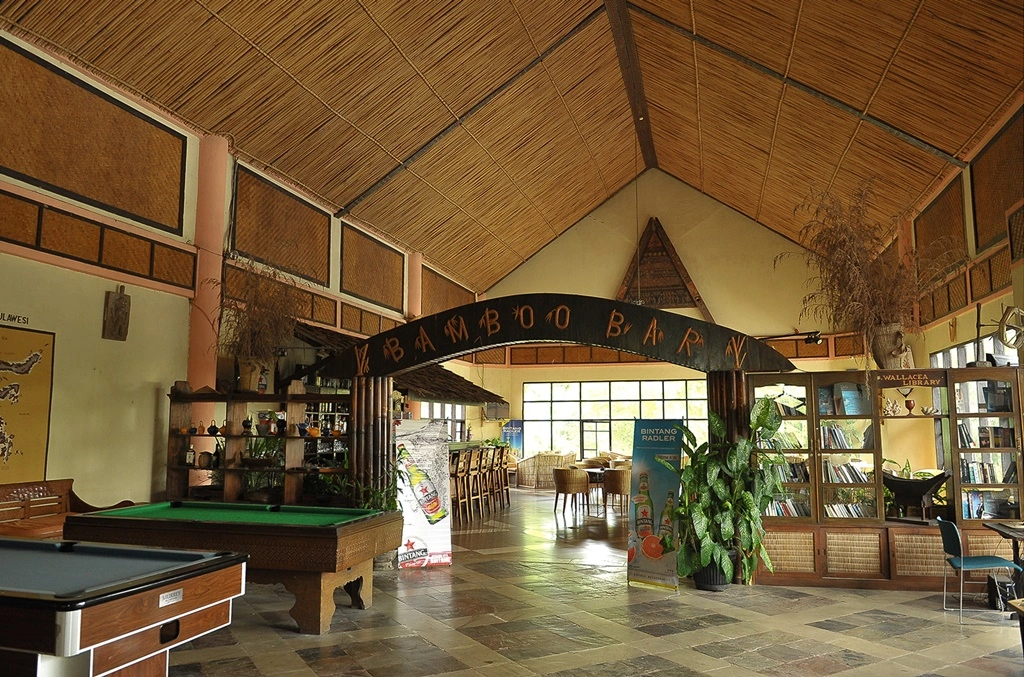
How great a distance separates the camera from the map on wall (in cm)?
602

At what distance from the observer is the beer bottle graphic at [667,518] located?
6.54 m

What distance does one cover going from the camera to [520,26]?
31.5 ft

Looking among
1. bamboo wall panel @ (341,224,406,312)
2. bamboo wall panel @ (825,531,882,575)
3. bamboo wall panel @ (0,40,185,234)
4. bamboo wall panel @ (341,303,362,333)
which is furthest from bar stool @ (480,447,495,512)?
bamboo wall panel @ (825,531,882,575)

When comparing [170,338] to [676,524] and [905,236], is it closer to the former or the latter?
[676,524]

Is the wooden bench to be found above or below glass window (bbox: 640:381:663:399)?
below

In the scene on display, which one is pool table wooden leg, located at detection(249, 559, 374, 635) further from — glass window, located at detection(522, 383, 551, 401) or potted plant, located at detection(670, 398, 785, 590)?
glass window, located at detection(522, 383, 551, 401)

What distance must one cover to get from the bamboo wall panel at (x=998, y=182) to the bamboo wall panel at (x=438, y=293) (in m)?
9.24

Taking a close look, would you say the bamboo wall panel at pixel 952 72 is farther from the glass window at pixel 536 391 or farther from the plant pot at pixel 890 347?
the glass window at pixel 536 391

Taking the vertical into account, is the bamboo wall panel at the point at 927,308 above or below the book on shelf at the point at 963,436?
above

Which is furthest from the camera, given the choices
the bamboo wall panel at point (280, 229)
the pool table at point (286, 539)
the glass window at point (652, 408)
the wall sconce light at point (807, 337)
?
the glass window at point (652, 408)

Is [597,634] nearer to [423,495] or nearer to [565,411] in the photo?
[423,495]

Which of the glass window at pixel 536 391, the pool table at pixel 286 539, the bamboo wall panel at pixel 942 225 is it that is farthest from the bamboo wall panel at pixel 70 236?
the glass window at pixel 536 391

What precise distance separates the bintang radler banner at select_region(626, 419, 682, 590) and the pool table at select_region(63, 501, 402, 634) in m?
2.39

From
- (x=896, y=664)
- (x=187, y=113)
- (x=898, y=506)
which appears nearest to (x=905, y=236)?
(x=898, y=506)
